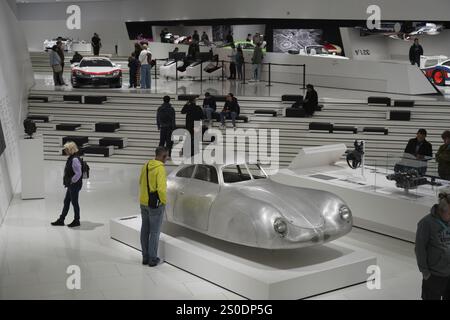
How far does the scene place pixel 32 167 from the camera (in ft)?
47.1

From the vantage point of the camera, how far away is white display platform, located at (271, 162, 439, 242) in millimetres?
11312

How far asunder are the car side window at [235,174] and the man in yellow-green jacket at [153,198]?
0.96 m

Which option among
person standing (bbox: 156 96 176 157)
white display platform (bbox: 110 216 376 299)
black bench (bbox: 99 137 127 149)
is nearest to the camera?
white display platform (bbox: 110 216 376 299)

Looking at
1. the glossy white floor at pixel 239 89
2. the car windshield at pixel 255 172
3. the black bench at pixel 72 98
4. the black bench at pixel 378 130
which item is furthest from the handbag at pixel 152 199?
the black bench at pixel 72 98

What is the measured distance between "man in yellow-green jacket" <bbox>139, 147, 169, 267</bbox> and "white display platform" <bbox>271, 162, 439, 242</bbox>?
409 cm

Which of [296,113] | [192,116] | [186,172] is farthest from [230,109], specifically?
[186,172]

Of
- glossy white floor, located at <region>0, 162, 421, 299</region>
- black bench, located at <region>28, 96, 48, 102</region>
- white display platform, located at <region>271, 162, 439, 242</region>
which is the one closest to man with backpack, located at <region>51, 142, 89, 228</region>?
glossy white floor, located at <region>0, 162, 421, 299</region>

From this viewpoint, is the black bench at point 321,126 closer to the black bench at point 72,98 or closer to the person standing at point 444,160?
the person standing at point 444,160

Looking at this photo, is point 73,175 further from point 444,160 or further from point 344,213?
point 444,160

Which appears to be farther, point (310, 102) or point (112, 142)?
point (310, 102)

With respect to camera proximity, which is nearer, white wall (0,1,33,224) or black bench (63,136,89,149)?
white wall (0,1,33,224)

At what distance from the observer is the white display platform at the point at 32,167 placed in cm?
1432

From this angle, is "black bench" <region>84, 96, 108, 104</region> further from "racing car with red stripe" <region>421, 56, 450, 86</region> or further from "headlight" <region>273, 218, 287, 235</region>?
"headlight" <region>273, 218, 287, 235</region>

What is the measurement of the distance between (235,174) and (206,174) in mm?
432
